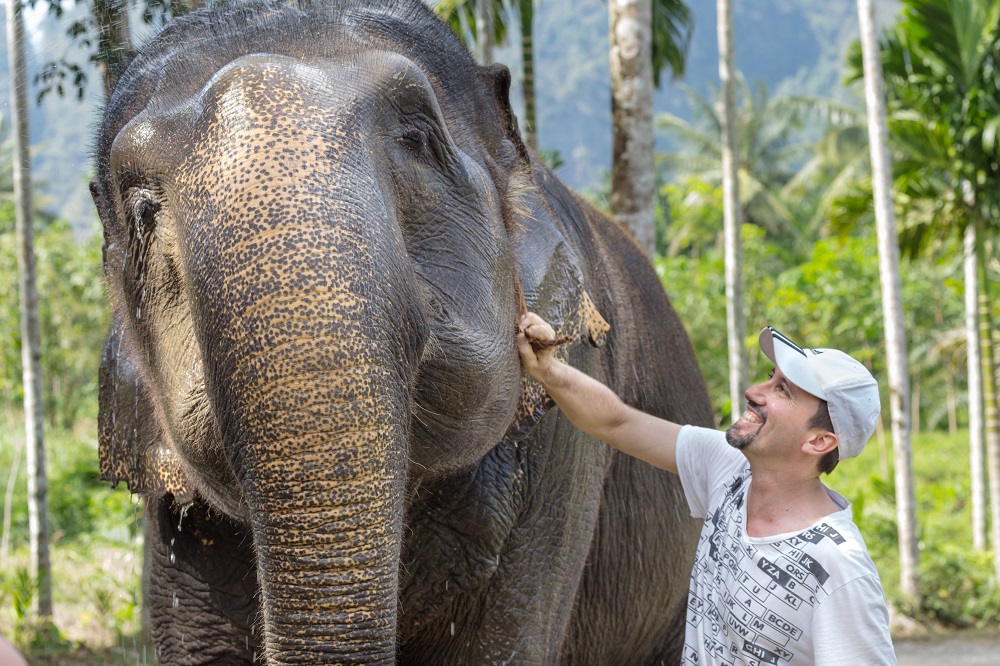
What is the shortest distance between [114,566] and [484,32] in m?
6.01

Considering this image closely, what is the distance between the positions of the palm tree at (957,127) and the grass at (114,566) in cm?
83

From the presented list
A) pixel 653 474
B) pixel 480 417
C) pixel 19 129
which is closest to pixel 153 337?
pixel 480 417

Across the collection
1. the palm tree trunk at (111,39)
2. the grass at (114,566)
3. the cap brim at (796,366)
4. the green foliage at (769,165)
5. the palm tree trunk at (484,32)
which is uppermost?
the green foliage at (769,165)

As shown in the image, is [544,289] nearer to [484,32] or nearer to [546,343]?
[546,343]

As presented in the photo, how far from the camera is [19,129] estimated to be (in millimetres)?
7359

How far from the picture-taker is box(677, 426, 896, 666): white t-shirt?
214cm

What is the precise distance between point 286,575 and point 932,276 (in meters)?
27.1

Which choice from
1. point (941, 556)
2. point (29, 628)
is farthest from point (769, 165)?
point (29, 628)

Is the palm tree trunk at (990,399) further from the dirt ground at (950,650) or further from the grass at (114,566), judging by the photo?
the dirt ground at (950,650)

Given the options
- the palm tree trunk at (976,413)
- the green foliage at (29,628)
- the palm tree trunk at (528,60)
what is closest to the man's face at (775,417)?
the green foliage at (29,628)

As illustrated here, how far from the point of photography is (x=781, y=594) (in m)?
2.26

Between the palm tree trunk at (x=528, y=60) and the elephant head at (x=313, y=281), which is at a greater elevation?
the palm tree trunk at (x=528, y=60)

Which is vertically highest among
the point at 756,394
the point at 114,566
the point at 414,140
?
the point at 414,140

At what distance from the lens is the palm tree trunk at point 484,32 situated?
371 inches
